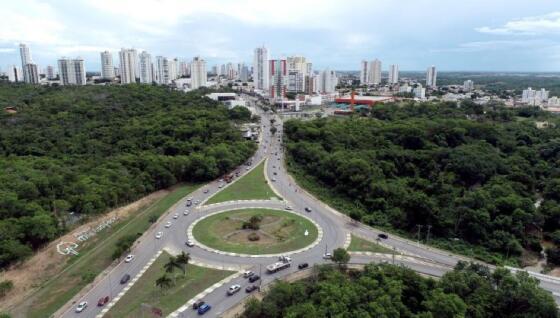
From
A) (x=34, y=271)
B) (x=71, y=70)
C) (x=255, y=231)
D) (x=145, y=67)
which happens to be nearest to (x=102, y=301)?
(x=34, y=271)

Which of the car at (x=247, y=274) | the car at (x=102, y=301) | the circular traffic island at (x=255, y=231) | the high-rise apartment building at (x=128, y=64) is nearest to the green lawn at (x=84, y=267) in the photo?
the car at (x=102, y=301)

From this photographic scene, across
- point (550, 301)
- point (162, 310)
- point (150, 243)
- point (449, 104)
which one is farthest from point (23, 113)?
point (449, 104)

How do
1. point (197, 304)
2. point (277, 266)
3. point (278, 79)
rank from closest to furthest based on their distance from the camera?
1. point (197, 304)
2. point (277, 266)
3. point (278, 79)

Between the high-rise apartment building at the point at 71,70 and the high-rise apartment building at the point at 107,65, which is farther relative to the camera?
the high-rise apartment building at the point at 107,65

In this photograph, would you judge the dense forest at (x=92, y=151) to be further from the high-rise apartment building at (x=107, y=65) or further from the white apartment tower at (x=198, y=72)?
the high-rise apartment building at (x=107, y=65)

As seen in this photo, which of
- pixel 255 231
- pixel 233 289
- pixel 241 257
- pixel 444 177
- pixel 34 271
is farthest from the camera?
pixel 444 177

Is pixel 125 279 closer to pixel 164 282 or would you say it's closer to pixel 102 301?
pixel 102 301

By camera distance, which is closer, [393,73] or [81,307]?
[81,307]
